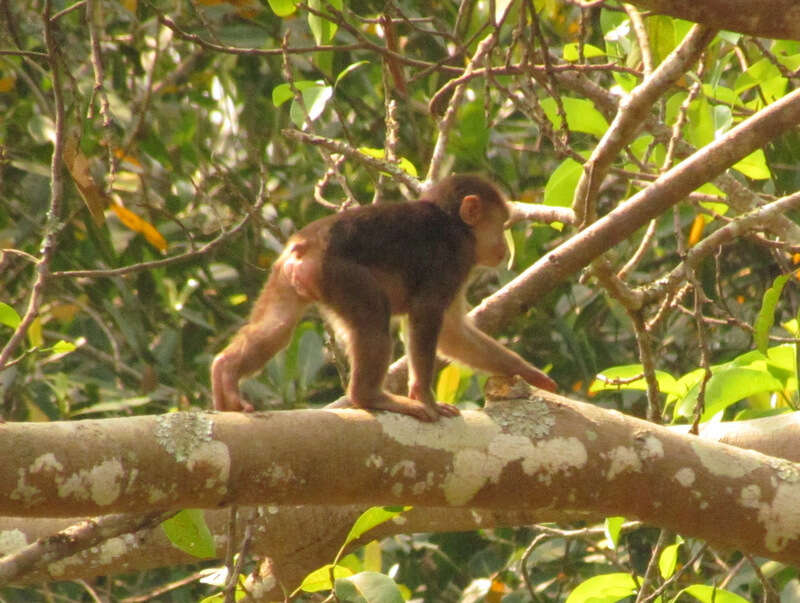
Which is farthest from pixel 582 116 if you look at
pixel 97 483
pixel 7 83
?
pixel 7 83

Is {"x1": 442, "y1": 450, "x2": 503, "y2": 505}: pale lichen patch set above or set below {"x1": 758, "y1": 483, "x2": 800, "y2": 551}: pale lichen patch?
above

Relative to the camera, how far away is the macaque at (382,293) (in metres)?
3.99

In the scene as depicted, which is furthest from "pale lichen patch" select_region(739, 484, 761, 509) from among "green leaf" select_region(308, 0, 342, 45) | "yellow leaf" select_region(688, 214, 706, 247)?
"yellow leaf" select_region(688, 214, 706, 247)

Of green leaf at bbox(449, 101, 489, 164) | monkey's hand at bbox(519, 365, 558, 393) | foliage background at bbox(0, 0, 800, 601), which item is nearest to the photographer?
monkey's hand at bbox(519, 365, 558, 393)

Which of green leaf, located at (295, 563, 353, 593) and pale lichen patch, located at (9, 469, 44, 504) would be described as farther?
green leaf, located at (295, 563, 353, 593)

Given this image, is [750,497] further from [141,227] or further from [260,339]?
[141,227]

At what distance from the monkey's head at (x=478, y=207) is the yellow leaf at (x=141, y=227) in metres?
1.80

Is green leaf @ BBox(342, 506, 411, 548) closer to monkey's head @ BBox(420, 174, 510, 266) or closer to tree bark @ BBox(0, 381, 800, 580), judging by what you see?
tree bark @ BBox(0, 381, 800, 580)

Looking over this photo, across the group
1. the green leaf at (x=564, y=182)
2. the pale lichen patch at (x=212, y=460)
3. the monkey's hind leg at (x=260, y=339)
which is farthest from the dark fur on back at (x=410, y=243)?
the pale lichen patch at (x=212, y=460)

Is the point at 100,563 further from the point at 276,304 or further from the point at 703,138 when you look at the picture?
the point at 703,138

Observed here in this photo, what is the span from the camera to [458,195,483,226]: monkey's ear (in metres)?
4.57

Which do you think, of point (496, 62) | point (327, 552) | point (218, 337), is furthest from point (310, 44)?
point (327, 552)

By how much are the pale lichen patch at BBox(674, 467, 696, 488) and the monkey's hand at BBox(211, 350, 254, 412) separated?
57.7 inches

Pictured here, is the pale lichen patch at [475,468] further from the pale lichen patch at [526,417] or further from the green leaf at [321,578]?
the green leaf at [321,578]
